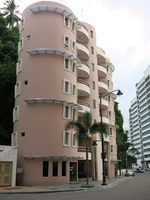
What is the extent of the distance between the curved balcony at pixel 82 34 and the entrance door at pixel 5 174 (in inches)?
957

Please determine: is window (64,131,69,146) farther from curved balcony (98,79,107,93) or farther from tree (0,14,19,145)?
curved balcony (98,79,107,93)

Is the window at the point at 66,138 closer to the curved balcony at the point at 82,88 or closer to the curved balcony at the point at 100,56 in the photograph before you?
the curved balcony at the point at 82,88

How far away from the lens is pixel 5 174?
24.9 metres

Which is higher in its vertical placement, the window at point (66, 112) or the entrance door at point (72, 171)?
the window at point (66, 112)

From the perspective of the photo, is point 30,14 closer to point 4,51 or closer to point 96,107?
point 4,51

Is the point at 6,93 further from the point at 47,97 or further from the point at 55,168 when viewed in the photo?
the point at 55,168

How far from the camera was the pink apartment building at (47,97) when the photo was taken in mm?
27320

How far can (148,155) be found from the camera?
125438mm

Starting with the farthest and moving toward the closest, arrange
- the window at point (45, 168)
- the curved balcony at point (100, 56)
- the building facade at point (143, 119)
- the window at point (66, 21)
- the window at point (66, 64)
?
the building facade at point (143, 119) → the curved balcony at point (100, 56) → the window at point (66, 21) → the window at point (66, 64) → the window at point (45, 168)

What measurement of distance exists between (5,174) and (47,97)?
9.99 meters

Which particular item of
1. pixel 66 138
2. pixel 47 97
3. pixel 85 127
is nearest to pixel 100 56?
pixel 47 97

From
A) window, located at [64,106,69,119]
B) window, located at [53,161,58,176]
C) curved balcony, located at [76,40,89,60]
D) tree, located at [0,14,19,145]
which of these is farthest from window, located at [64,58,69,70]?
window, located at [53,161,58,176]

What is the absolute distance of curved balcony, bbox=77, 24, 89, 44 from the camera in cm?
3941

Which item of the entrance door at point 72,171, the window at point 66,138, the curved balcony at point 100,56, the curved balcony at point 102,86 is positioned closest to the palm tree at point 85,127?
the window at point 66,138
